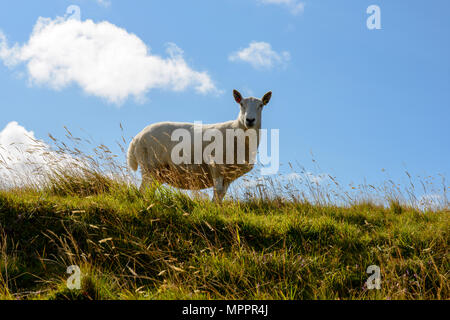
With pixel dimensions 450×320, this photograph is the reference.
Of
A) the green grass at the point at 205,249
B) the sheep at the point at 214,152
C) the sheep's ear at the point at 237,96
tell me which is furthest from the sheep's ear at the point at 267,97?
the green grass at the point at 205,249

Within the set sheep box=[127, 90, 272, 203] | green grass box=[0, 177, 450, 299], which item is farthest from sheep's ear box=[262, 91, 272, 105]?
green grass box=[0, 177, 450, 299]

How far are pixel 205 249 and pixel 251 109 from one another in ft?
16.4

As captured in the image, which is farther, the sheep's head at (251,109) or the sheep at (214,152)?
the sheep at (214,152)

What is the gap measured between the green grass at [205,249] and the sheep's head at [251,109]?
7.84 ft

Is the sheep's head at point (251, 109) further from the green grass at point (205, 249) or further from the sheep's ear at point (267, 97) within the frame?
the green grass at point (205, 249)

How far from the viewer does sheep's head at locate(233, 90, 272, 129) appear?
28.3 ft

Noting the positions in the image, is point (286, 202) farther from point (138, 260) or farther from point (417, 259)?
point (138, 260)

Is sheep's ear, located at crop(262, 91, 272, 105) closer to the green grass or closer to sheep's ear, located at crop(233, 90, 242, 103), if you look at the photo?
sheep's ear, located at crop(233, 90, 242, 103)

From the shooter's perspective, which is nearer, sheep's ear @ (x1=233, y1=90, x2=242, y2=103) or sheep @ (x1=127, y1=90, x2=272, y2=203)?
sheep @ (x1=127, y1=90, x2=272, y2=203)

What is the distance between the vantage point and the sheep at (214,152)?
877 centimetres

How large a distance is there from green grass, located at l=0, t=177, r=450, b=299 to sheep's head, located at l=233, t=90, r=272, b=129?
2389 mm

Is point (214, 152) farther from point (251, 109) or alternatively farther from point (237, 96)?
point (237, 96)

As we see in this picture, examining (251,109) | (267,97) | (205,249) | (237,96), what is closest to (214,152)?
(251,109)
